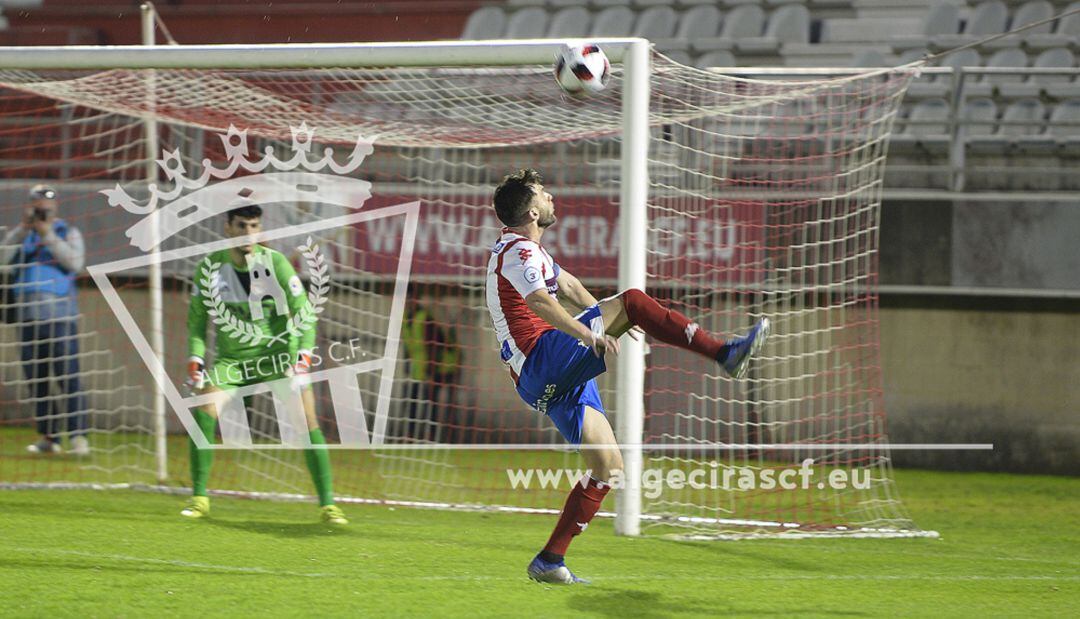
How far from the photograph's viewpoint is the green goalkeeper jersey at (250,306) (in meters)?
6.81

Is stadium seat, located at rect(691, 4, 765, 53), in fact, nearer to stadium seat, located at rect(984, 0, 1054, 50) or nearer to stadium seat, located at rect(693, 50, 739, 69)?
stadium seat, located at rect(693, 50, 739, 69)

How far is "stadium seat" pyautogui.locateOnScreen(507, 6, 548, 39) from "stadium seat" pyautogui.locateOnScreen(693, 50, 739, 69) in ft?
8.88

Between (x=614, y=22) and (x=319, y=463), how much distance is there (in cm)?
932

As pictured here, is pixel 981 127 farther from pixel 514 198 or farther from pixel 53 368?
pixel 53 368

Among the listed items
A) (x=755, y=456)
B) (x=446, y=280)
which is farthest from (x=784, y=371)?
(x=446, y=280)

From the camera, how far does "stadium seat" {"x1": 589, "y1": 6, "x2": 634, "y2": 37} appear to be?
1458cm

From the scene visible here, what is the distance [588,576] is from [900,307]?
4967mm

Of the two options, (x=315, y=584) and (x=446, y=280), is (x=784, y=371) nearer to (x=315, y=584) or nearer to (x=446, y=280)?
(x=446, y=280)

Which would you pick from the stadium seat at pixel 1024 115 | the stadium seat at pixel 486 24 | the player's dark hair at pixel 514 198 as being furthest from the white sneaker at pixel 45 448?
the stadium seat at pixel 1024 115

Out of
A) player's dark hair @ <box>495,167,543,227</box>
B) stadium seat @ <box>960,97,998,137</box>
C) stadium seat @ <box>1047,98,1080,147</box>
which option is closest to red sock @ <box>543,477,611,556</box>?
player's dark hair @ <box>495,167,543,227</box>

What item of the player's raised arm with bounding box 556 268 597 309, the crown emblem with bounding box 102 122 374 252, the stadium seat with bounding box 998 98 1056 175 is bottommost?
the player's raised arm with bounding box 556 268 597 309

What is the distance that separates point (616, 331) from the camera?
4.96 metres

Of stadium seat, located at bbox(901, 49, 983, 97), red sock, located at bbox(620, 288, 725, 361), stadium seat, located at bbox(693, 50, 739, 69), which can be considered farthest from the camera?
stadium seat, located at bbox(693, 50, 739, 69)

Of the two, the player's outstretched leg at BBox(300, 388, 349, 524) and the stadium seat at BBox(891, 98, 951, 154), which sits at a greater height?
the stadium seat at BBox(891, 98, 951, 154)
